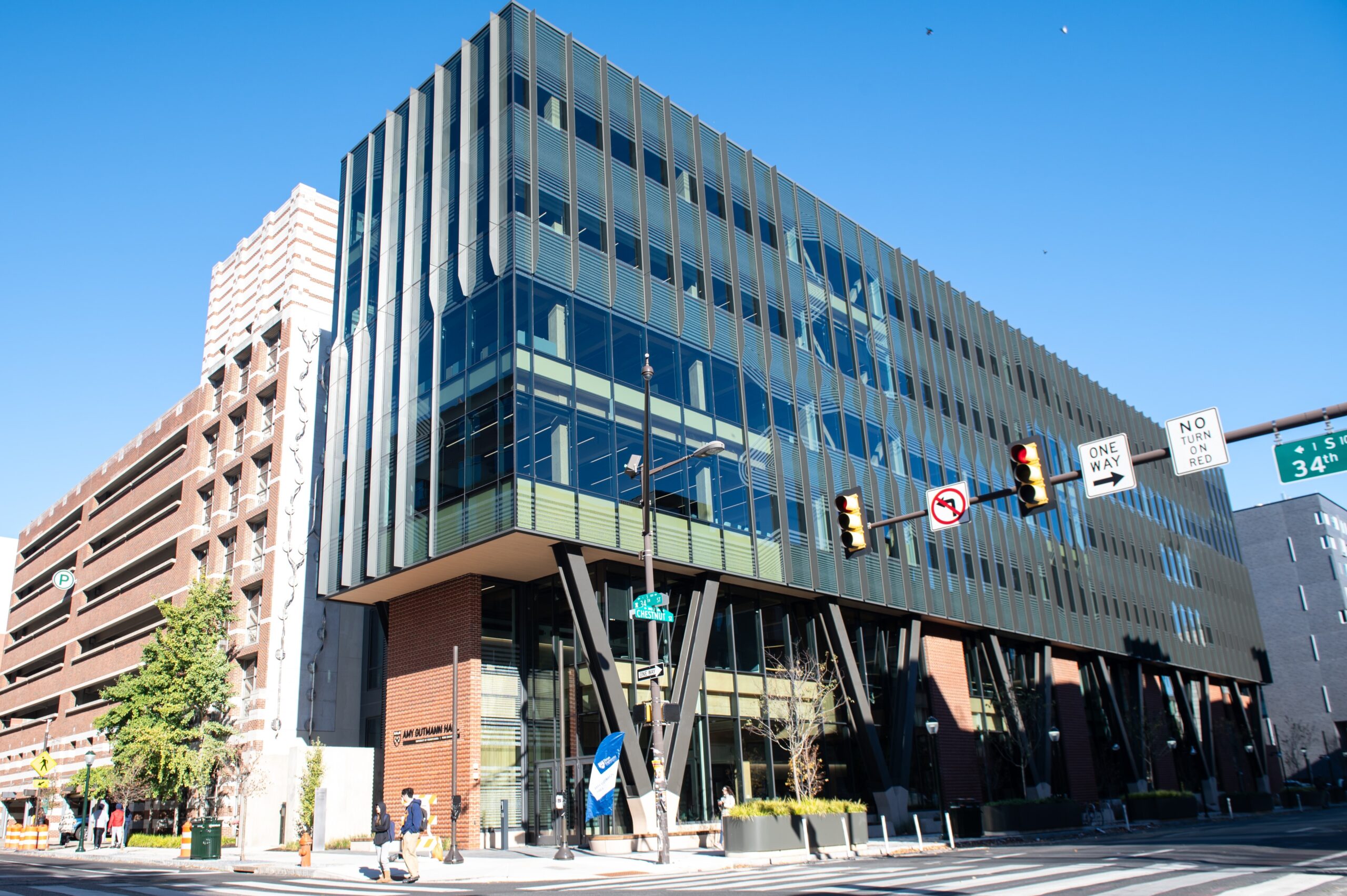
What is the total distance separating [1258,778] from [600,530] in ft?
227

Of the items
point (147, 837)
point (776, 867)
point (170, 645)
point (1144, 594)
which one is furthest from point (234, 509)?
point (1144, 594)

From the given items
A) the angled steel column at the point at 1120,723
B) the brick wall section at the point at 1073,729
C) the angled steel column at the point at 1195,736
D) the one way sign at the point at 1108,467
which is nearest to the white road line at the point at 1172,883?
the one way sign at the point at 1108,467

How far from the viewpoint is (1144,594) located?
206 feet

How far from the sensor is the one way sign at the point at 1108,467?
48.6ft

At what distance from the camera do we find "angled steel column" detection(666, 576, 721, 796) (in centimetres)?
3159

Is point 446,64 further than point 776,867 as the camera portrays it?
Yes

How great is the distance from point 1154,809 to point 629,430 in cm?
3280

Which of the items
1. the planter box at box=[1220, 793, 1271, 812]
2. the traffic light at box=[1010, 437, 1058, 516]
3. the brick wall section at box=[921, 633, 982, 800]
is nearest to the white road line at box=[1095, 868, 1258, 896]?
the traffic light at box=[1010, 437, 1058, 516]

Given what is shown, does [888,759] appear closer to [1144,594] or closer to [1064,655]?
[1064,655]

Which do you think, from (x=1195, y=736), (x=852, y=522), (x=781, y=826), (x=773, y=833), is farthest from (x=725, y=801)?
(x=1195, y=736)

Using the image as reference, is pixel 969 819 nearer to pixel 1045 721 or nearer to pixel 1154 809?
pixel 1154 809

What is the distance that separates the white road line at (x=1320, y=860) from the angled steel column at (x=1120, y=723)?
37.5m

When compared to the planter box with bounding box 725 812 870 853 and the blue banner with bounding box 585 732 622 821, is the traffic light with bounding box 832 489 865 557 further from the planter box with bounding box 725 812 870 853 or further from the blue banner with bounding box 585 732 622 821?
the planter box with bounding box 725 812 870 853

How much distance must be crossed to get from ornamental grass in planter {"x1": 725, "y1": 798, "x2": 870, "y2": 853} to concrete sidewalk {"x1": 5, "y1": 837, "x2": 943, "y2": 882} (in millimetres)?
510
